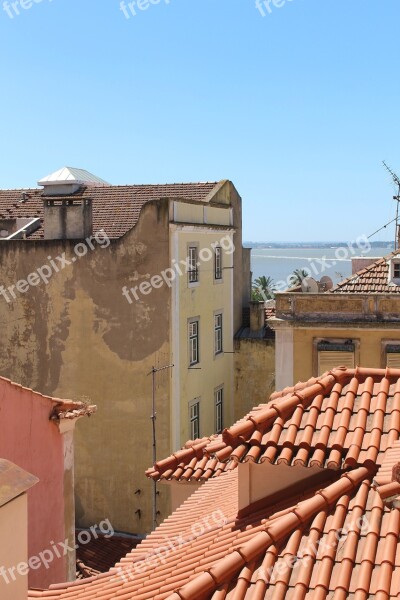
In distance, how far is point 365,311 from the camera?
2066 cm

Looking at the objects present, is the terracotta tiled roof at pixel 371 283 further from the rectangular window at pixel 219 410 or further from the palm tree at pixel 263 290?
the palm tree at pixel 263 290

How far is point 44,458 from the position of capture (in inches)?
491

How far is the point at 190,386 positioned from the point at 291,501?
670 inches

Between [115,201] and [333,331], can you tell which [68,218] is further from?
[333,331]

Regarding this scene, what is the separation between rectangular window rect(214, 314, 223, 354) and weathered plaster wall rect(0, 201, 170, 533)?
4.50m

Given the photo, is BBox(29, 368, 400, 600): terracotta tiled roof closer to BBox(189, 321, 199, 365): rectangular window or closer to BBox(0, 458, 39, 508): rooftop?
BBox(0, 458, 39, 508): rooftop

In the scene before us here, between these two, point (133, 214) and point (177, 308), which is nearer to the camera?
point (177, 308)

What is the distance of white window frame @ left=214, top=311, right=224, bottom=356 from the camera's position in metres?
27.1

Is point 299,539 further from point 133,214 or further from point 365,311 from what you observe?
point 133,214

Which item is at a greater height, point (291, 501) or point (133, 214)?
point (133, 214)

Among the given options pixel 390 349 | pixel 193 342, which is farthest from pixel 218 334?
pixel 390 349

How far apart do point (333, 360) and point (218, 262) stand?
7568mm

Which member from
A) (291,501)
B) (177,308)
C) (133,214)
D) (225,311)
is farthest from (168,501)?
(291,501)

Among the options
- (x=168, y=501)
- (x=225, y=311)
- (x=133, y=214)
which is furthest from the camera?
(x=225, y=311)
